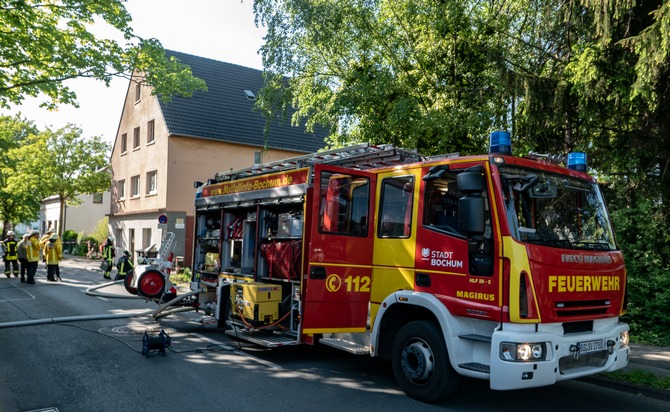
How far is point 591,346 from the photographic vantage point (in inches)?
207

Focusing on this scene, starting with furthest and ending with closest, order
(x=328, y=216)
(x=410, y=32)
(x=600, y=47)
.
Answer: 1. (x=410, y=32)
2. (x=600, y=47)
3. (x=328, y=216)

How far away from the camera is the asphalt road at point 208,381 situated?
18.2ft

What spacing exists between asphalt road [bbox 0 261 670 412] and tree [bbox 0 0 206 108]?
580 centimetres

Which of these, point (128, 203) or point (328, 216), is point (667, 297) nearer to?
point (328, 216)

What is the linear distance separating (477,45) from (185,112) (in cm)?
1750

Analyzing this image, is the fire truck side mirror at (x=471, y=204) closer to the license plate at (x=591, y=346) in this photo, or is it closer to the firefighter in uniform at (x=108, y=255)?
the license plate at (x=591, y=346)

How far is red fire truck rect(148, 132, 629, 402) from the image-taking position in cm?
503

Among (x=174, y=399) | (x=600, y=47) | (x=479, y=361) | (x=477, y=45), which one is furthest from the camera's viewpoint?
(x=477, y=45)

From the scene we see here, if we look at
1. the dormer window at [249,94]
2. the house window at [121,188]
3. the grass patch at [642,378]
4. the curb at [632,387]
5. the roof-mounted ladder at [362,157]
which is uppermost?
the dormer window at [249,94]

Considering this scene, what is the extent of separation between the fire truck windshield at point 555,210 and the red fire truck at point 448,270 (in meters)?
0.01

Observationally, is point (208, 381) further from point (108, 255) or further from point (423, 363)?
point (108, 255)

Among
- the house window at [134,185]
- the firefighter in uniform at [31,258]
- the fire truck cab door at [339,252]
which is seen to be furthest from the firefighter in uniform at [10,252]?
the fire truck cab door at [339,252]

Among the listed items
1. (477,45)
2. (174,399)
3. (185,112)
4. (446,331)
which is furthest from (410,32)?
(185,112)

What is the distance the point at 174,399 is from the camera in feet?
18.4
